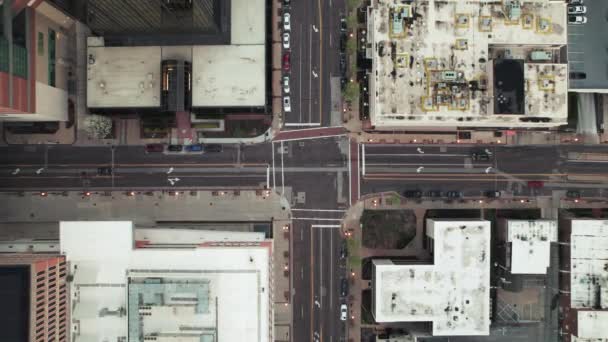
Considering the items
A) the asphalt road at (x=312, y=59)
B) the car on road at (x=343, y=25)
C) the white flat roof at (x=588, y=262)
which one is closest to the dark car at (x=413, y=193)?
the asphalt road at (x=312, y=59)

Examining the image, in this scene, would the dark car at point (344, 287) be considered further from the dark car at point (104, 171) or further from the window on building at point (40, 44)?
the window on building at point (40, 44)

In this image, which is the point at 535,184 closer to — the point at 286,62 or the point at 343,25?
the point at 343,25

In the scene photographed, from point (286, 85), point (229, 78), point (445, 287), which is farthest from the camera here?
point (286, 85)

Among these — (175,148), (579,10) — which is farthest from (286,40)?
(579,10)

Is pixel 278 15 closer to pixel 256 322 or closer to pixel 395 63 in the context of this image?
pixel 395 63

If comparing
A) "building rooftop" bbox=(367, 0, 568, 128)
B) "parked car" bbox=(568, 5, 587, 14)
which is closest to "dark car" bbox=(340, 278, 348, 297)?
"building rooftop" bbox=(367, 0, 568, 128)

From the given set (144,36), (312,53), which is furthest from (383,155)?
(144,36)

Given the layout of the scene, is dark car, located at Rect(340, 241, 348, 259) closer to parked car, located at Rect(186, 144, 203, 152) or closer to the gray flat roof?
parked car, located at Rect(186, 144, 203, 152)
